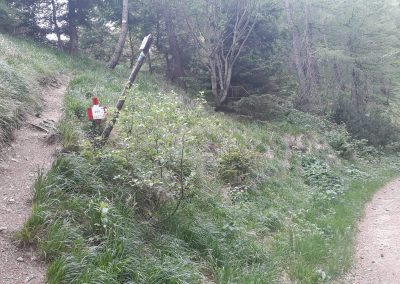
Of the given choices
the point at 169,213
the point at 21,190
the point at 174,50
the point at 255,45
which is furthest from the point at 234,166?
the point at 174,50

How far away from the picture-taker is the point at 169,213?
19.2 ft

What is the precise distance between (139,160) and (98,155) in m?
0.62

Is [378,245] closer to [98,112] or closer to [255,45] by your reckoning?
[98,112]

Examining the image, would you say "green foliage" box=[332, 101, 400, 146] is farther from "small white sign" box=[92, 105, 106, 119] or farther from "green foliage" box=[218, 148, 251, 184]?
"small white sign" box=[92, 105, 106, 119]

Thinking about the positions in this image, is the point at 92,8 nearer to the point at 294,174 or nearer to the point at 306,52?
the point at 306,52

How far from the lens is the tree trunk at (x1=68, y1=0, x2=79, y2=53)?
18828mm

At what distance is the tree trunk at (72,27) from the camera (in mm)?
18828

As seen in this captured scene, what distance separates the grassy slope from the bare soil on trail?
0.18 metres

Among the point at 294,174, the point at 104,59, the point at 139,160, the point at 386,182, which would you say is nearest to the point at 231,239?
the point at 139,160

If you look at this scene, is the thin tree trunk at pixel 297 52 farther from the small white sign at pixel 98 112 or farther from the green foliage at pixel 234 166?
the small white sign at pixel 98 112

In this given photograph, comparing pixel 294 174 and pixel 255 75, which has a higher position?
pixel 255 75

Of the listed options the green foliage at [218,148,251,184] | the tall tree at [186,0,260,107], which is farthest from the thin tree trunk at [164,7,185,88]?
the green foliage at [218,148,251,184]

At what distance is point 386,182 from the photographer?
14.5 meters

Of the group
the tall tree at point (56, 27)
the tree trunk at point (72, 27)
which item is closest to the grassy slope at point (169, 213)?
the tree trunk at point (72, 27)
